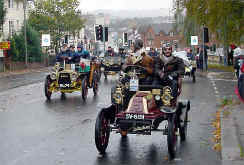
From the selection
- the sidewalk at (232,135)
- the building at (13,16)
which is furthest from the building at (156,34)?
the sidewalk at (232,135)

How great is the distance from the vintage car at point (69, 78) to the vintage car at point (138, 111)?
868 cm

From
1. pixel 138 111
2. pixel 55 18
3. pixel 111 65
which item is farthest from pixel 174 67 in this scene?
pixel 55 18

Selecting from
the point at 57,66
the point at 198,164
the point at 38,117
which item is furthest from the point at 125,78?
the point at 57,66

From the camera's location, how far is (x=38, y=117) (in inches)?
576

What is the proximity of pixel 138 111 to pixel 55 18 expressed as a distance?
2483 inches

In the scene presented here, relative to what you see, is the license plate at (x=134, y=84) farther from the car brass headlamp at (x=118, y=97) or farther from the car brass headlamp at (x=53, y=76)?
the car brass headlamp at (x=53, y=76)

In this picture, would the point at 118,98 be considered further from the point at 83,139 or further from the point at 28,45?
the point at 28,45

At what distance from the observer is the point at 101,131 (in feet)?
30.9

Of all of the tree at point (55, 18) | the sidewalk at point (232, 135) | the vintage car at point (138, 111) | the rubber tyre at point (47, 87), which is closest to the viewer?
the sidewalk at point (232, 135)


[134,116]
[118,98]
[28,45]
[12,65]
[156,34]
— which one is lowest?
[12,65]

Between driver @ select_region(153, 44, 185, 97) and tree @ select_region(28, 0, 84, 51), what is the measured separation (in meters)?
60.9

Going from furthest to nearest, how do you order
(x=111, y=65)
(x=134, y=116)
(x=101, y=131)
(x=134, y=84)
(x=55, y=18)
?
1. (x=55, y=18)
2. (x=111, y=65)
3. (x=134, y=84)
4. (x=134, y=116)
5. (x=101, y=131)

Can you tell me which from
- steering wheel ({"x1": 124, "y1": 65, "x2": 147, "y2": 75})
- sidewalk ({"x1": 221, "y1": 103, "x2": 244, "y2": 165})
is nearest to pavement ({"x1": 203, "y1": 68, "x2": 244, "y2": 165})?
sidewalk ({"x1": 221, "y1": 103, "x2": 244, "y2": 165})

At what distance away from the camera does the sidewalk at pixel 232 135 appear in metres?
9.05
